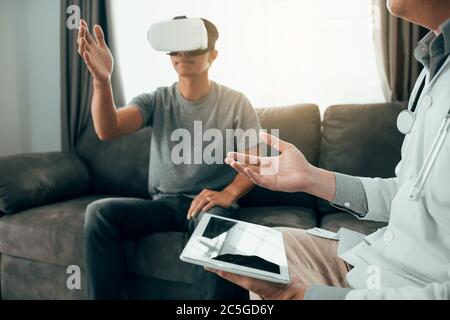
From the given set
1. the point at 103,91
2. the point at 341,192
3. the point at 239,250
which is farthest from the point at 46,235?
the point at 341,192

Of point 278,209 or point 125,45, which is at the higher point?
point 125,45

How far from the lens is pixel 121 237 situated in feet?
4.05

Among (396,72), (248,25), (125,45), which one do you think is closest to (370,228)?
(396,72)

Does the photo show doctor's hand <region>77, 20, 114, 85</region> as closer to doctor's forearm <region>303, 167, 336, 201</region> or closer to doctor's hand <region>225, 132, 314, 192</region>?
doctor's hand <region>225, 132, 314, 192</region>

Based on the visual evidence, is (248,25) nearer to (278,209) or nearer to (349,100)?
(349,100)

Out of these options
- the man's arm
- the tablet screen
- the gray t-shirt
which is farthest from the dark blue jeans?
the tablet screen

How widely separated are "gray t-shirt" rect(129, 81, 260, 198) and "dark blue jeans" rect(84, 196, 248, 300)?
12 cm

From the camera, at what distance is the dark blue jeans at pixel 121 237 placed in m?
1.16

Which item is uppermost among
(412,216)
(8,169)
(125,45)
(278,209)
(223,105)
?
(125,45)

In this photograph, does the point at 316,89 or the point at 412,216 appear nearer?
the point at 412,216

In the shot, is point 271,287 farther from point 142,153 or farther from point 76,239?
point 142,153

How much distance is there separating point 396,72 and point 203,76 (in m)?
0.94

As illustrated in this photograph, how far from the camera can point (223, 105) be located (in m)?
1.42

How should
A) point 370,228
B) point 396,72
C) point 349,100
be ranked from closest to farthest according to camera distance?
1. point 370,228
2. point 396,72
3. point 349,100
